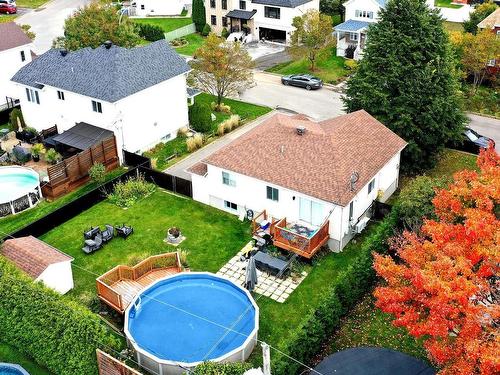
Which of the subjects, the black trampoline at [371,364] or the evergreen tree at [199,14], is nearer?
the black trampoline at [371,364]

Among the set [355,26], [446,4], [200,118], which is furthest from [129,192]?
[446,4]

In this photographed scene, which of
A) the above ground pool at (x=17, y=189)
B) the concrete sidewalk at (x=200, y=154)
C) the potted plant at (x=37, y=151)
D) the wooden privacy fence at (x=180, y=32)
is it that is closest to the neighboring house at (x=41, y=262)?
the above ground pool at (x=17, y=189)

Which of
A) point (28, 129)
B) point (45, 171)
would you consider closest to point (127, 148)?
point (45, 171)

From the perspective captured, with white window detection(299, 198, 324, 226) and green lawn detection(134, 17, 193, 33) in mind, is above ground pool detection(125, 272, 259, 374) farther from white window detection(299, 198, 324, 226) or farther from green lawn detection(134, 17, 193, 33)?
green lawn detection(134, 17, 193, 33)

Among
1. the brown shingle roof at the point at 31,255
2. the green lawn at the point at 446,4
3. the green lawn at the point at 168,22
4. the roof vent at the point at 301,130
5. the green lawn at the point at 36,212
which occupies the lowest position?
the green lawn at the point at 36,212

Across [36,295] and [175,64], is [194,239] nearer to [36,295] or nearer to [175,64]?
[36,295]

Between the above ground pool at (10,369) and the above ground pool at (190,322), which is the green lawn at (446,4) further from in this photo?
the above ground pool at (10,369)

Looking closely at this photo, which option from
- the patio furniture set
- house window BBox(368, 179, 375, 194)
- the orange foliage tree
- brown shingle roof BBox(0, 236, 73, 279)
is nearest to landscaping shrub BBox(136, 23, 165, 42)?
the patio furniture set
